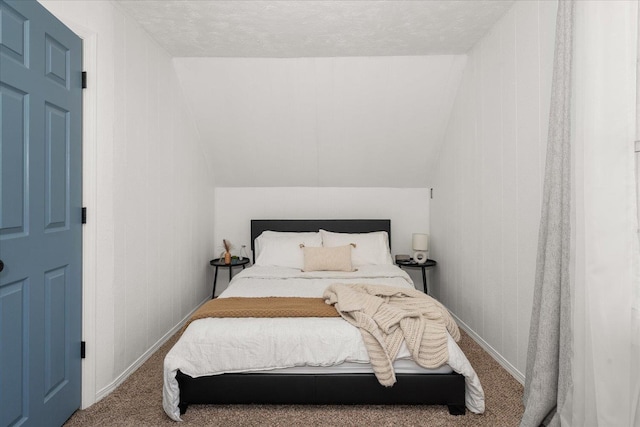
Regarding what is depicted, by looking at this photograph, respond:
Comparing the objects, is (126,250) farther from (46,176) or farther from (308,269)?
(308,269)

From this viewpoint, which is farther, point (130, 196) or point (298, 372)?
point (130, 196)

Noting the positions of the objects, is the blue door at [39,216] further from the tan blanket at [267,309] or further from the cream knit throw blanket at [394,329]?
the cream knit throw blanket at [394,329]

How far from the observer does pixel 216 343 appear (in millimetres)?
2193

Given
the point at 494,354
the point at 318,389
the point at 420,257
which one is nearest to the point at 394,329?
the point at 318,389

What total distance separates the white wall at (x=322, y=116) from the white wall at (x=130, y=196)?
1.51ft

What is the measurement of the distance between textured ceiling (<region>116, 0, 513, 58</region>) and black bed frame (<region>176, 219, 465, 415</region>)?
2411 millimetres

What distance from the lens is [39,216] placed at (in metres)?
1.85

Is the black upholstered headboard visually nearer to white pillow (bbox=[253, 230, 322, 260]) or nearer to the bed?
white pillow (bbox=[253, 230, 322, 260])

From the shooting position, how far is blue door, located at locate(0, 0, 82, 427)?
1660 mm

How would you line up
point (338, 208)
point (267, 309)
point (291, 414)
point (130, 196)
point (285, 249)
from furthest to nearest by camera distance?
point (338, 208) → point (285, 249) → point (130, 196) → point (267, 309) → point (291, 414)

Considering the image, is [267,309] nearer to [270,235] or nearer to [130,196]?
[130,196]

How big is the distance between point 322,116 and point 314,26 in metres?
1.16

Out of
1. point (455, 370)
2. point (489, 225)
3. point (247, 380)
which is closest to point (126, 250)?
point (247, 380)

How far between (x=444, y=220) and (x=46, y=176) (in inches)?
139
